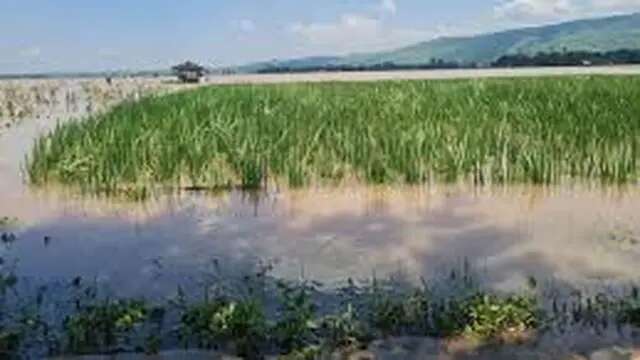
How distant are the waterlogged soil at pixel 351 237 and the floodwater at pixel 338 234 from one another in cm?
2

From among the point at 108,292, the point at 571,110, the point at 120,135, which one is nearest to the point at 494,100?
the point at 571,110

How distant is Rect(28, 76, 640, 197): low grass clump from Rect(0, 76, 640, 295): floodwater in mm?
730

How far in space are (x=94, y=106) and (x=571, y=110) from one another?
21.4 meters

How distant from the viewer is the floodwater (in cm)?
938

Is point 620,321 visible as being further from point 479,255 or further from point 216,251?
point 216,251

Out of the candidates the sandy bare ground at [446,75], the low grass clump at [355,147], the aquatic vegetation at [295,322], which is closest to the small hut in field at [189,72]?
the sandy bare ground at [446,75]

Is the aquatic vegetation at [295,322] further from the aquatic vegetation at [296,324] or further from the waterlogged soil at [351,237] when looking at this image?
the waterlogged soil at [351,237]

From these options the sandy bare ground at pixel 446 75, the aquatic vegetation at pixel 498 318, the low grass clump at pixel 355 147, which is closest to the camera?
the aquatic vegetation at pixel 498 318

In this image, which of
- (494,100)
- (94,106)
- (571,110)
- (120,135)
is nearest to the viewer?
(120,135)

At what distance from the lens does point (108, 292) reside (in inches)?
344

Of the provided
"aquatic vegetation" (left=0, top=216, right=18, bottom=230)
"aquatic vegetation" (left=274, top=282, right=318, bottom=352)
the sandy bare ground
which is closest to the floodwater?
"aquatic vegetation" (left=0, top=216, right=18, bottom=230)

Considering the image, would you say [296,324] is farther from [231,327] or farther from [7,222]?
[7,222]

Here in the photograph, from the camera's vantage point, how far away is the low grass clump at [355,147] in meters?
14.4

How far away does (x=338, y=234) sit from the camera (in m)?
11.2
